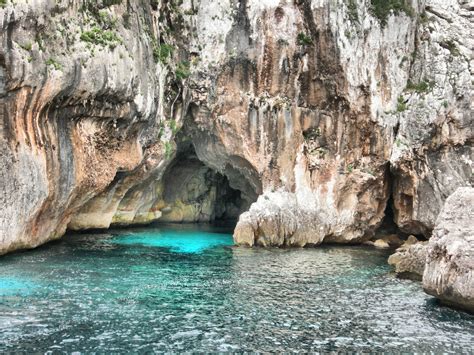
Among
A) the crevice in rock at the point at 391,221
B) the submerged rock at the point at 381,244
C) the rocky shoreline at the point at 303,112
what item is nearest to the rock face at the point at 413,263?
the rocky shoreline at the point at 303,112

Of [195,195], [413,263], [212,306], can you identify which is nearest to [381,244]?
[413,263]

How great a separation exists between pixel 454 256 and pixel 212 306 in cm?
635

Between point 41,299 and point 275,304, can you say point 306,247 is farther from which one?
point 41,299

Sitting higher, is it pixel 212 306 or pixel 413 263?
pixel 413 263

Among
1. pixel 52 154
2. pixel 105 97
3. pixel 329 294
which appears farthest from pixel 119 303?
pixel 105 97

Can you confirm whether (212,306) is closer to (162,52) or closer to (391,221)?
(162,52)

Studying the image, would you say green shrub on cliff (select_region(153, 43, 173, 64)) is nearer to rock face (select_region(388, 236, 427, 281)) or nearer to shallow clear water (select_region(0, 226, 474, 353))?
shallow clear water (select_region(0, 226, 474, 353))

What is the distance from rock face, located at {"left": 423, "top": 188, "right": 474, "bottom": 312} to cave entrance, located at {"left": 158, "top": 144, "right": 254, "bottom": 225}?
20741mm

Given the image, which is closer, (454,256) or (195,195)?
(454,256)

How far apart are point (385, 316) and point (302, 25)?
1867cm

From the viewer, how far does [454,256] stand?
12273 mm

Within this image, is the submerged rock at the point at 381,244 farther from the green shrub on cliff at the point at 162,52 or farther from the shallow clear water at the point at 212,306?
the green shrub on cliff at the point at 162,52

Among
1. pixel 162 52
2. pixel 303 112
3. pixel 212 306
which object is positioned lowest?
pixel 212 306

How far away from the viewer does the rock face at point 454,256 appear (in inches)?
471
